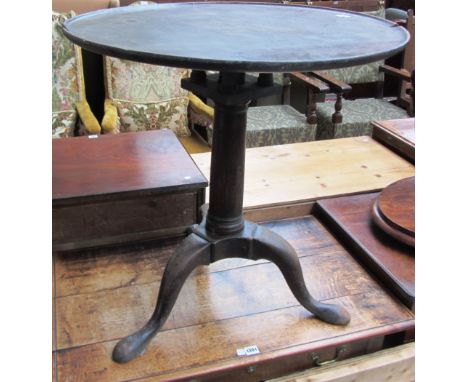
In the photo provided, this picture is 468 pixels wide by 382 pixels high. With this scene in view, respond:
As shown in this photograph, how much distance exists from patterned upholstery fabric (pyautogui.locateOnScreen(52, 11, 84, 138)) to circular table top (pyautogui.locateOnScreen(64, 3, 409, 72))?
4.14ft

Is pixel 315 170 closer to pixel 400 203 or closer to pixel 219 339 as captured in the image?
pixel 400 203

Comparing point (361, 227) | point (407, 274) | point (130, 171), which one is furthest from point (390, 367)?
point (130, 171)

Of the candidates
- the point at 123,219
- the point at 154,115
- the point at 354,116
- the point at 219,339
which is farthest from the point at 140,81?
the point at 219,339

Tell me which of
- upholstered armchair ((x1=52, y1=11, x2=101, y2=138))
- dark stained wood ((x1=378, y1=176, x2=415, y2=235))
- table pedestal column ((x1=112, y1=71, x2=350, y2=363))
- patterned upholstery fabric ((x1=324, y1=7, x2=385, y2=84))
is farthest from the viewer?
patterned upholstery fabric ((x1=324, y1=7, x2=385, y2=84))

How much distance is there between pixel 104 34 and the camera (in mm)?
853

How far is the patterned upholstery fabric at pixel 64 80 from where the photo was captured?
2309 millimetres

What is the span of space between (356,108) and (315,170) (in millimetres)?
1252

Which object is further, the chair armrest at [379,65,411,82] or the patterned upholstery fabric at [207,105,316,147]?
the chair armrest at [379,65,411,82]

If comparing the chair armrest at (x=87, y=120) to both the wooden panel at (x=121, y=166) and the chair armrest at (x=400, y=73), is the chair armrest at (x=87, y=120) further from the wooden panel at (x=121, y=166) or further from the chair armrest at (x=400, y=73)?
the chair armrest at (x=400, y=73)

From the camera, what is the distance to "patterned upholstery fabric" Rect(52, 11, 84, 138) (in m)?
2.31

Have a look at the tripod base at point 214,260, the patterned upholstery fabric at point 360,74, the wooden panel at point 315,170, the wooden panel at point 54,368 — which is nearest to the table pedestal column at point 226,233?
the tripod base at point 214,260

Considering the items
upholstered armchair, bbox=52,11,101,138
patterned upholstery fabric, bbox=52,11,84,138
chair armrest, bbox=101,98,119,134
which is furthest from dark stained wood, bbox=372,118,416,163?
patterned upholstery fabric, bbox=52,11,84,138

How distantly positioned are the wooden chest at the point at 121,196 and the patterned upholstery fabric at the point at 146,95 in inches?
42.8

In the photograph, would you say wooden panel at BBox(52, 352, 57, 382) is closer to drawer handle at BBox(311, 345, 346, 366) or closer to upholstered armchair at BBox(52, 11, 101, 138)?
drawer handle at BBox(311, 345, 346, 366)
